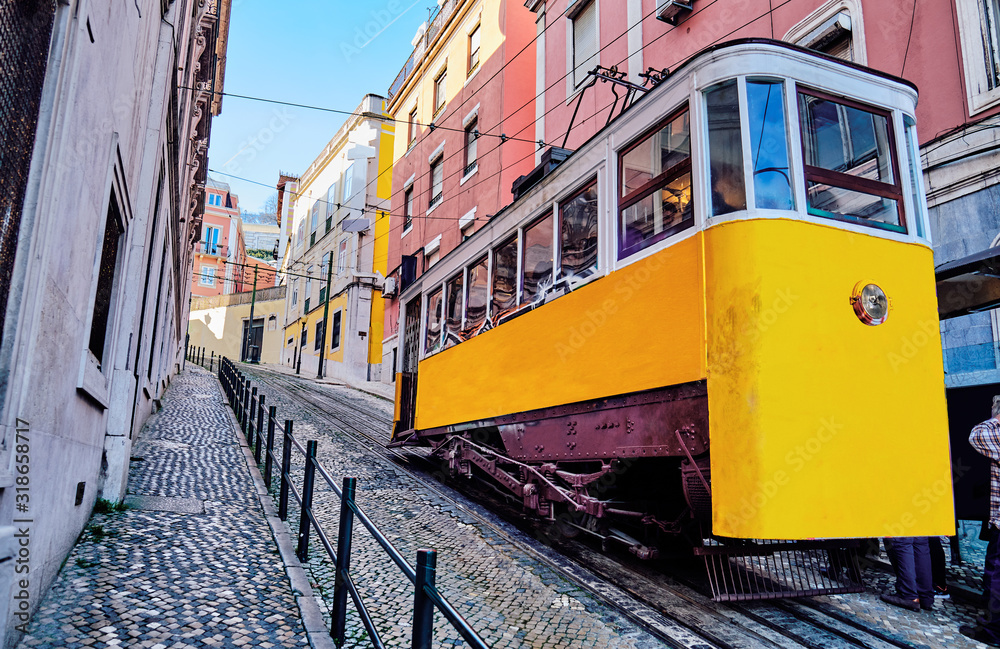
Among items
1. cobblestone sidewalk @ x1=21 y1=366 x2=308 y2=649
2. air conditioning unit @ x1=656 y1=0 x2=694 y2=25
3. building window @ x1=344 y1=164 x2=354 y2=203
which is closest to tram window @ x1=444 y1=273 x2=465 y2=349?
cobblestone sidewalk @ x1=21 y1=366 x2=308 y2=649

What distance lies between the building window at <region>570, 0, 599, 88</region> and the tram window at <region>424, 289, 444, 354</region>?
661 cm

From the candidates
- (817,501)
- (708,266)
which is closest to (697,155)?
(708,266)

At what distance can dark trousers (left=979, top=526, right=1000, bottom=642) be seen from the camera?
419 centimetres

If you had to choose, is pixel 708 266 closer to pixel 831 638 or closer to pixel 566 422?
pixel 566 422

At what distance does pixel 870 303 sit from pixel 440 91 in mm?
19823

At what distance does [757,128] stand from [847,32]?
566cm

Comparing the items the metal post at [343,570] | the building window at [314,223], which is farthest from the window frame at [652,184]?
the building window at [314,223]

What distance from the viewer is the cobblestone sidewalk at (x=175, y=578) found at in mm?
3338

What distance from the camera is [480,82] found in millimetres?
18875

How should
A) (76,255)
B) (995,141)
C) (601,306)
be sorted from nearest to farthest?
(76,255) → (601,306) → (995,141)

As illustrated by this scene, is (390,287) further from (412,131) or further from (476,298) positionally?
(476,298)

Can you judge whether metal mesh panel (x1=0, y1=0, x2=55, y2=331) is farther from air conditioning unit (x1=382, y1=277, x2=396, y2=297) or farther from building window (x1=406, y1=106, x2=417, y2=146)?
building window (x1=406, y1=106, x2=417, y2=146)

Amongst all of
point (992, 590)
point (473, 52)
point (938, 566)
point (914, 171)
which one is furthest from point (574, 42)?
point (992, 590)

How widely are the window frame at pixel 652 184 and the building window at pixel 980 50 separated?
14.7 feet
